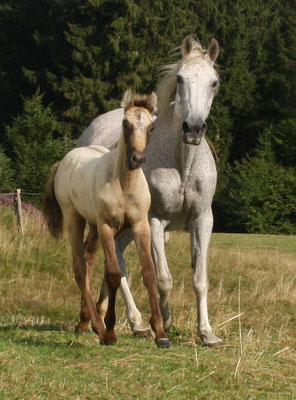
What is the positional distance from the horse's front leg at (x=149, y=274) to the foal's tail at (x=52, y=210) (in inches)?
67.8

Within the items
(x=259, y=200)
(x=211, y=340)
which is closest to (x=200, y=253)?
(x=211, y=340)

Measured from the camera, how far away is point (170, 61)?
37.7m

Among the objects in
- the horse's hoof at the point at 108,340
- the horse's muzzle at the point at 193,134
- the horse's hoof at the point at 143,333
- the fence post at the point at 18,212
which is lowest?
the fence post at the point at 18,212

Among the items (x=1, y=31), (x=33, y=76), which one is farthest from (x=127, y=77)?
(x=1, y=31)

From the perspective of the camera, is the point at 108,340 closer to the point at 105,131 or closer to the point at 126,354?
the point at 126,354

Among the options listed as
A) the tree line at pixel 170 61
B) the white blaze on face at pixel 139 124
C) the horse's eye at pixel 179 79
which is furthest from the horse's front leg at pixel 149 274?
the tree line at pixel 170 61

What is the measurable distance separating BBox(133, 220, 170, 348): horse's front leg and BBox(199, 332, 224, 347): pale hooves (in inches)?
36.6

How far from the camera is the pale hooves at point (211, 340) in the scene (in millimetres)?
6961

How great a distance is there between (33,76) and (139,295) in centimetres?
2888

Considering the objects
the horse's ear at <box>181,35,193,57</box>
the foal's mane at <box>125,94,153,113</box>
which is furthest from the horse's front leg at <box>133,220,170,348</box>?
the horse's ear at <box>181,35,193,57</box>

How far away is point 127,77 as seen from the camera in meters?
37.8

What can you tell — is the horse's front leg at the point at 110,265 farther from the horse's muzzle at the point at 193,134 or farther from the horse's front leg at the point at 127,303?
the horse's front leg at the point at 127,303

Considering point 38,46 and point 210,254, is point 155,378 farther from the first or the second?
point 38,46

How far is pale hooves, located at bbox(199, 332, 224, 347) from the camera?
22.8 ft
